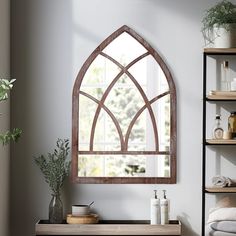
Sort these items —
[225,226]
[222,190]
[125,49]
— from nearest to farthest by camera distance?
[225,226], [222,190], [125,49]

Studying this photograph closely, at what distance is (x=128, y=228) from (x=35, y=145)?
965 millimetres

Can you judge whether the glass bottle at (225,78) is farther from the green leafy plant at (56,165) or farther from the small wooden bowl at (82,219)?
the small wooden bowl at (82,219)

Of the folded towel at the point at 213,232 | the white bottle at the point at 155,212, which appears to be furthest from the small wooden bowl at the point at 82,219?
the folded towel at the point at 213,232

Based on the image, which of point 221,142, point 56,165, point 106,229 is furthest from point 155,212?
point 56,165

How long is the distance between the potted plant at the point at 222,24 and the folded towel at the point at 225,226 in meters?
1.27

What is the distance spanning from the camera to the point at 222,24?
5.15m

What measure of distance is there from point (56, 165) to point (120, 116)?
0.62 m

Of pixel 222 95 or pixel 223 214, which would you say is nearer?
pixel 223 214

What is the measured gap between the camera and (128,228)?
202 inches

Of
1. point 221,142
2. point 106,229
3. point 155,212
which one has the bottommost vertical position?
point 106,229

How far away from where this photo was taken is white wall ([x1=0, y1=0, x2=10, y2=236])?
5.10 m

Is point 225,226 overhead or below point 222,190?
below

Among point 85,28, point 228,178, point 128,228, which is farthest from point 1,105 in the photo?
point 228,178

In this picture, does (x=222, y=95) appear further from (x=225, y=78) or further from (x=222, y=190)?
(x=222, y=190)
